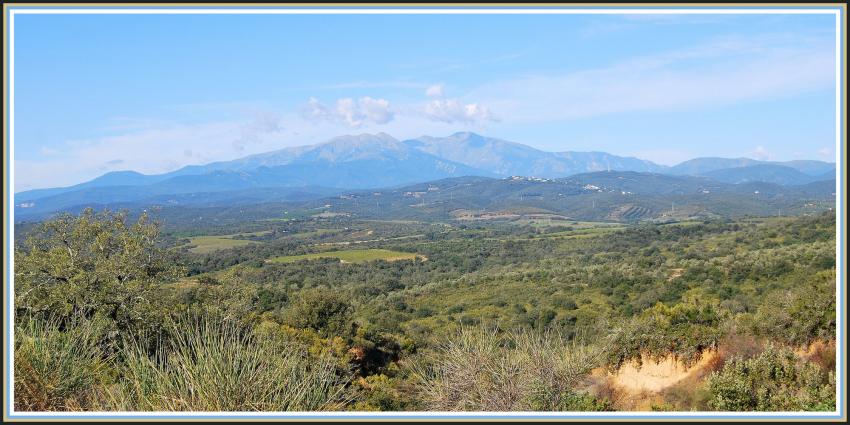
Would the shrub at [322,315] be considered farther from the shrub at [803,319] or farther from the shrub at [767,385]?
the shrub at [767,385]

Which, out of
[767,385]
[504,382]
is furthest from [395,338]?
[767,385]

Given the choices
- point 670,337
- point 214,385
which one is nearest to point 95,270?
point 214,385

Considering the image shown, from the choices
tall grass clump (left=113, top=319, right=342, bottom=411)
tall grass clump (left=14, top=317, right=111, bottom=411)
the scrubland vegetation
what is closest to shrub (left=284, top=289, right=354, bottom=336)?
the scrubland vegetation

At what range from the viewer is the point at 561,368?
7316 millimetres

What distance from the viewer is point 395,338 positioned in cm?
1797

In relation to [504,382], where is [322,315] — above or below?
below

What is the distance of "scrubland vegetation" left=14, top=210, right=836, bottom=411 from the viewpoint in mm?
4297

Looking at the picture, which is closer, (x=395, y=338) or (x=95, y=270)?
(x=95, y=270)

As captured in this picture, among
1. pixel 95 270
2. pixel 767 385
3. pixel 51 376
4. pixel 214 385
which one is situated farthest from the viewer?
pixel 95 270

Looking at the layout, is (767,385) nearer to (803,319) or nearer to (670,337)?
(803,319)

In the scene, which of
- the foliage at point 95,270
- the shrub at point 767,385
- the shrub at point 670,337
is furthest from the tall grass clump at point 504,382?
the foliage at point 95,270

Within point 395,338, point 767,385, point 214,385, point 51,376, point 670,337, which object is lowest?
point 395,338

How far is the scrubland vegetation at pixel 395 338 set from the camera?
4297mm

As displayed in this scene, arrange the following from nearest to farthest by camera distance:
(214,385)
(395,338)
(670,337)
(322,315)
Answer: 1. (214,385)
2. (670,337)
3. (322,315)
4. (395,338)
